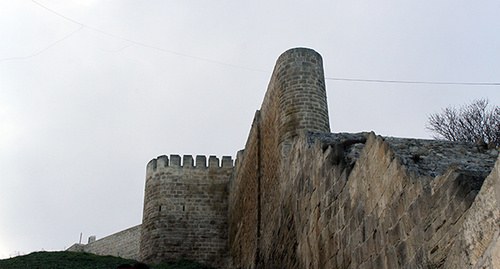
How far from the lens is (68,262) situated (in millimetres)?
15969

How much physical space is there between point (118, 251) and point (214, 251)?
9.36 metres

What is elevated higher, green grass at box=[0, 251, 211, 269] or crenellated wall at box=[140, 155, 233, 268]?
crenellated wall at box=[140, 155, 233, 268]

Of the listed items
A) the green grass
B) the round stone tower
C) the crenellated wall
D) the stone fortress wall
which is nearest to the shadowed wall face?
the round stone tower

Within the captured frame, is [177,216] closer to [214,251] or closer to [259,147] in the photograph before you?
[214,251]

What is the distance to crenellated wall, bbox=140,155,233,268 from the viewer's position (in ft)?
60.5

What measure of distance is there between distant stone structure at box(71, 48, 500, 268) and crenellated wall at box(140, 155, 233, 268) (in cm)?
4

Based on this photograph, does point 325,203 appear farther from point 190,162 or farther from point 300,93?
point 190,162

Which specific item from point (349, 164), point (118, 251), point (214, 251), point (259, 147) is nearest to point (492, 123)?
point (259, 147)

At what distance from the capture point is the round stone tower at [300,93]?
11227 mm

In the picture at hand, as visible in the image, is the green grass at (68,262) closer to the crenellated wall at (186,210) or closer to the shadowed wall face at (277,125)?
the crenellated wall at (186,210)

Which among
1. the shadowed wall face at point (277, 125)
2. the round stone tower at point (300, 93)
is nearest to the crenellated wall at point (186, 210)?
the shadowed wall face at point (277, 125)

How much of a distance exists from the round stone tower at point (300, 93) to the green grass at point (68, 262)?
5.84 m

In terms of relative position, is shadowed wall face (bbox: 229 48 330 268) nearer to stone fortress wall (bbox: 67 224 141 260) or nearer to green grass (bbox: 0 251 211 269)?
green grass (bbox: 0 251 211 269)

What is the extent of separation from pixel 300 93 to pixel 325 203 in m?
4.77
